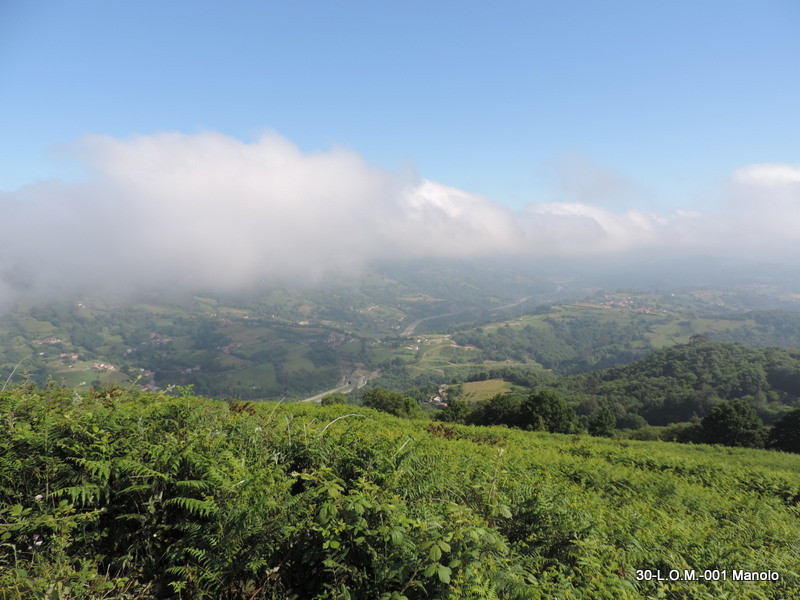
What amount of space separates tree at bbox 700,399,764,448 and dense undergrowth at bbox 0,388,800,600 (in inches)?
1417

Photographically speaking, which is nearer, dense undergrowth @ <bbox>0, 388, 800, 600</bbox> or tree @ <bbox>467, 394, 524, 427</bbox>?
dense undergrowth @ <bbox>0, 388, 800, 600</bbox>

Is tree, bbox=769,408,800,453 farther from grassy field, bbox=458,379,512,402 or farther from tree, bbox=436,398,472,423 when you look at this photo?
grassy field, bbox=458,379,512,402

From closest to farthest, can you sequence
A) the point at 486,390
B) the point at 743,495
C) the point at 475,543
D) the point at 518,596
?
the point at 518,596
the point at 475,543
the point at 743,495
the point at 486,390

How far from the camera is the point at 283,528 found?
323 centimetres

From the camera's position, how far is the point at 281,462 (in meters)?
4.60

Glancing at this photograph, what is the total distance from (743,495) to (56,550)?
43.8 ft

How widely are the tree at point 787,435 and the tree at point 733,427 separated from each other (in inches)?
33.5

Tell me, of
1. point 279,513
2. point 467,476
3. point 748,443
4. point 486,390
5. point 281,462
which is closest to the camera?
point 279,513

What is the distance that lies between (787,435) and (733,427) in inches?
146

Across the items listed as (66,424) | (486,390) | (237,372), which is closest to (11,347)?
(237,372)

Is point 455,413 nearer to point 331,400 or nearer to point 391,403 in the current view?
point 391,403

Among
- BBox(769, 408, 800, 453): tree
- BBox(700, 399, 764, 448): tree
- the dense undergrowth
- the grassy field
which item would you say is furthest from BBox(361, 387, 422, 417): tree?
the grassy field

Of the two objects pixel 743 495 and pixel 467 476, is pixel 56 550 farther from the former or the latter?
pixel 743 495

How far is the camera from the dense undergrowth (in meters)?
2.90
